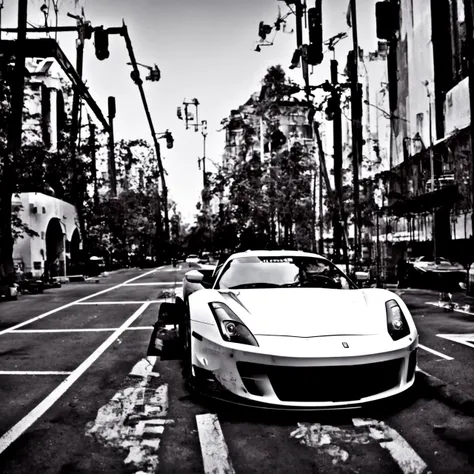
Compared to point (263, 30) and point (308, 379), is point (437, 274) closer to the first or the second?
point (263, 30)

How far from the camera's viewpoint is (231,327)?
15.3 feet

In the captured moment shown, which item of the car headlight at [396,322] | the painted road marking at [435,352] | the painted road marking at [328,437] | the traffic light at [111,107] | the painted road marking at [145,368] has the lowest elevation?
the painted road marking at [435,352]

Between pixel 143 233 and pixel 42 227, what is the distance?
2524 cm

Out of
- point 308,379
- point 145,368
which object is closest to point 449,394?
point 308,379

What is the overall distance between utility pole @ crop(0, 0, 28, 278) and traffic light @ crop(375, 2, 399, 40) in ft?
86.7

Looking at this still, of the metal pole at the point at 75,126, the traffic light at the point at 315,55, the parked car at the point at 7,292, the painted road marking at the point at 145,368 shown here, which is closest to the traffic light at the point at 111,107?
the metal pole at the point at 75,126

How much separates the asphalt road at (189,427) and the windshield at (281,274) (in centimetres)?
121

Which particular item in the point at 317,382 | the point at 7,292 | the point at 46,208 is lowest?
the point at 7,292

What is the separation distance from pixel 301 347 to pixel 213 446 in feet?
3.06

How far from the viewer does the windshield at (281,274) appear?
6039 mm

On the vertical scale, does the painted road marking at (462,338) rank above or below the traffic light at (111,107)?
below

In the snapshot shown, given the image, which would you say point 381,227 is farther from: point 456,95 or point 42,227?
point 42,227

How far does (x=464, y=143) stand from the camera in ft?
97.7

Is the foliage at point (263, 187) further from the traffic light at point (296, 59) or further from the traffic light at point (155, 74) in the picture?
the traffic light at point (296, 59)
